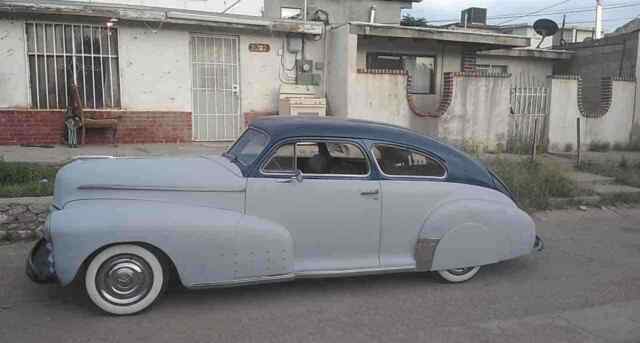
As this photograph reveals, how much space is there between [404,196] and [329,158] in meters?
0.74

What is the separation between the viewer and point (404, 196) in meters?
4.80

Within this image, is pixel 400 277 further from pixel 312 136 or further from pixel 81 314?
pixel 81 314

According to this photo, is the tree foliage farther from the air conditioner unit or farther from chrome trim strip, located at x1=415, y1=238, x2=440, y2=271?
chrome trim strip, located at x1=415, y1=238, x2=440, y2=271

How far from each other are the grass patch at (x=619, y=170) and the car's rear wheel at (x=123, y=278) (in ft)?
29.7

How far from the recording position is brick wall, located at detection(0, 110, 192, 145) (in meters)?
11.1

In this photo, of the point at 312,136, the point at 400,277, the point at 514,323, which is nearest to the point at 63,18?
the point at 312,136

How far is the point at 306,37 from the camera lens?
43.7 ft

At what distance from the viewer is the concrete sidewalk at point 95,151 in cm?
936

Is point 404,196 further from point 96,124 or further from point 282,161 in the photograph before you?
point 96,124

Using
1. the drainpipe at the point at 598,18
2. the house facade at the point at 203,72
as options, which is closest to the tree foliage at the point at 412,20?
the drainpipe at the point at 598,18

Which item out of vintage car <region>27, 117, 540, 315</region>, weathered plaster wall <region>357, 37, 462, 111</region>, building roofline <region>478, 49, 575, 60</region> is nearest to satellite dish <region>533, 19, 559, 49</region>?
building roofline <region>478, 49, 575, 60</region>

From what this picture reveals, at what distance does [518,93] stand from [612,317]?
10.3m

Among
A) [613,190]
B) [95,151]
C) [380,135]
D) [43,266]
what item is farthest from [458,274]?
[95,151]

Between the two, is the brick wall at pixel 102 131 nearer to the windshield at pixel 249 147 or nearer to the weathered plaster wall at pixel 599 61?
the windshield at pixel 249 147
